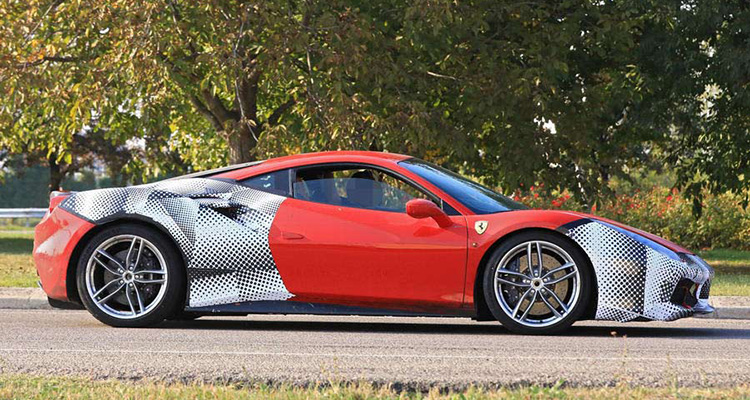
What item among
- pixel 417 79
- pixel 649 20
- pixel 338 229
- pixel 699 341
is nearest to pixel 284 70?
pixel 417 79

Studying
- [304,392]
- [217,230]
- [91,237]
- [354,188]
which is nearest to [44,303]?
[91,237]

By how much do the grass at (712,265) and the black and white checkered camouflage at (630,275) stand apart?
439 cm

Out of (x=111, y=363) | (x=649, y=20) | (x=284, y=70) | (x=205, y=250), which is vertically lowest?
(x=111, y=363)

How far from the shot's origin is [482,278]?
8414 millimetres

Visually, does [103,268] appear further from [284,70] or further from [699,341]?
[284,70]

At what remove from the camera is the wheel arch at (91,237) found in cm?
877

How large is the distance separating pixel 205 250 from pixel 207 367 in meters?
2.17

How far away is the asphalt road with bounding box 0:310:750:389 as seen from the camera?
20.8 feet

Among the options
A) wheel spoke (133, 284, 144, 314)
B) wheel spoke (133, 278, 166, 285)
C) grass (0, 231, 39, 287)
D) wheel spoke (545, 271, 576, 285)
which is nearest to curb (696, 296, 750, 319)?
wheel spoke (545, 271, 576, 285)

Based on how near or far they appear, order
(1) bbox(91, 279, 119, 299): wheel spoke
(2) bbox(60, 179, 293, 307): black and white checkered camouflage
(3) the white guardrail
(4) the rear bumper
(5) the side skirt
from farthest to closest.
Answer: (3) the white guardrail < (4) the rear bumper < (1) bbox(91, 279, 119, 299): wheel spoke < (2) bbox(60, 179, 293, 307): black and white checkered camouflage < (5) the side skirt

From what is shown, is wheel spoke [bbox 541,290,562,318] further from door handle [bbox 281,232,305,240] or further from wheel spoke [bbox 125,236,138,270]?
wheel spoke [bbox 125,236,138,270]

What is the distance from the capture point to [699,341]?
27.4ft

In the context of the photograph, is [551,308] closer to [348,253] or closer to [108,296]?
[348,253]

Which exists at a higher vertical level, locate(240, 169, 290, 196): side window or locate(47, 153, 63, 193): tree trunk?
locate(47, 153, 63, 193): tree trunk
